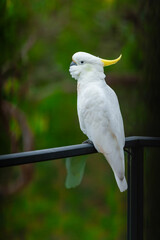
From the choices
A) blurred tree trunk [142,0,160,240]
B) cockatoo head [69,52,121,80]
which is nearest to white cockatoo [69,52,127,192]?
cockatoo head [69,52,121,80]

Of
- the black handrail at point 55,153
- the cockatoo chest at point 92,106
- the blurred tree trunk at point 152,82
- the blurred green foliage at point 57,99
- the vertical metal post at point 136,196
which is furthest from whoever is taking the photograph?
the blurred green foliage at point 57,99

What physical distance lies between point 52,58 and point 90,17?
0.56 metres

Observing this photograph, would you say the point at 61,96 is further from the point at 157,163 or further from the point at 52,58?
the point at 157,163

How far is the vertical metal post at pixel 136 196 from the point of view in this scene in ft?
3.38

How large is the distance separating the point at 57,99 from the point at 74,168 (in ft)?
7.93

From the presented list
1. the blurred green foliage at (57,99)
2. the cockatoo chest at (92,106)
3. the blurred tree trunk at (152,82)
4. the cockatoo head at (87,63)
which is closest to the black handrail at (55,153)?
the cockatoo chest at (92,106)

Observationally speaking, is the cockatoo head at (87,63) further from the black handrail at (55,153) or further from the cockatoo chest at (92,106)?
the black handrail at (55,153)

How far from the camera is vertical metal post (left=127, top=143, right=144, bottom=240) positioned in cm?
103

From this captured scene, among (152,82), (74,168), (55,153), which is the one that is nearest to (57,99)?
(152,82)

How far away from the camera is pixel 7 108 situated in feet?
9.05

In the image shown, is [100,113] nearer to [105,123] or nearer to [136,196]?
[105,123]

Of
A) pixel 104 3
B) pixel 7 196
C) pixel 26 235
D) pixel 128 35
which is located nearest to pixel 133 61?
pixel 128 35

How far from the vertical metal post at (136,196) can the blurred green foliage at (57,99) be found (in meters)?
1.35

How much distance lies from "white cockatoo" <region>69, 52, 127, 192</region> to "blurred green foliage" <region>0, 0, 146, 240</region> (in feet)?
3.56
